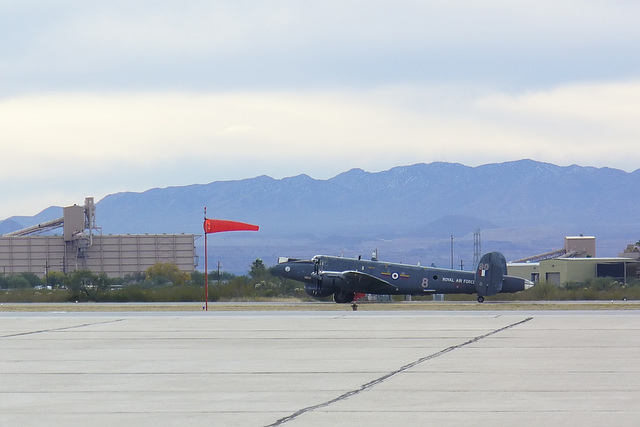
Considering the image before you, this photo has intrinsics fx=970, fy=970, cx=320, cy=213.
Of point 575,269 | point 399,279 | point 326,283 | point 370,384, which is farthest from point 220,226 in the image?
point 575,269

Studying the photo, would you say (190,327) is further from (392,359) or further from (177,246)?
(177,246)

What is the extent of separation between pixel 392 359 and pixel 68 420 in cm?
833

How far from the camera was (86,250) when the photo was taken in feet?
414

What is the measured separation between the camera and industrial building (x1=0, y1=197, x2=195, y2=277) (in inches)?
4951

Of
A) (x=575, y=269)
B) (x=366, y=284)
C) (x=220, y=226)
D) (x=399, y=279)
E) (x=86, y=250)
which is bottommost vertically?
(x=366, y=284)

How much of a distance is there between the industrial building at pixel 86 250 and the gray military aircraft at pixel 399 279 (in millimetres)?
79461

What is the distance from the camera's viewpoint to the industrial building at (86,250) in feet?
413

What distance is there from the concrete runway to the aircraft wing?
17.4 m

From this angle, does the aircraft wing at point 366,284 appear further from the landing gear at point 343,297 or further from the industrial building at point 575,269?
the industrial building at point 575,269

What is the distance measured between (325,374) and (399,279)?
3205 centimetres

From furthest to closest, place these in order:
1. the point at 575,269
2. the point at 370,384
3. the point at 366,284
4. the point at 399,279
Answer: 1. the point at 575,269
2. the point at 399,279
3. the point at 366,284
4. the point at 370,384

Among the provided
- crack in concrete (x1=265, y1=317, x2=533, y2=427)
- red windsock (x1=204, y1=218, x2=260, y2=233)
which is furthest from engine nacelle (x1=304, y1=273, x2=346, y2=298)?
crack in concrete (x1=265, y1=317, x2=533, y2=427)

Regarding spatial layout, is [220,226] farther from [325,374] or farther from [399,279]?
[325,374]

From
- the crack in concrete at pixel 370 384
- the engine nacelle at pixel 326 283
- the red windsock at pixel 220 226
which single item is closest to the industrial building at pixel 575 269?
the engine nacelle at pixel 326 283
